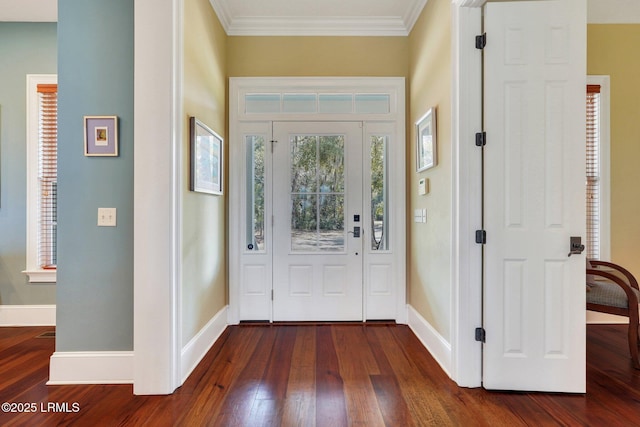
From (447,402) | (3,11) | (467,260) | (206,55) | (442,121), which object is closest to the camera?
(447,402)

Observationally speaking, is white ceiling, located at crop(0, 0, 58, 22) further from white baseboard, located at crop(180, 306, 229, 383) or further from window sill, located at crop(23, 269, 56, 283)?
white baseboard, located at crop(180, 306, 229, 383)

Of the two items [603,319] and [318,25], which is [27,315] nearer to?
[318,25]

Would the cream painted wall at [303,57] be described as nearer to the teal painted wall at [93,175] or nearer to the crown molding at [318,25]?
the crown molding at [318,25]

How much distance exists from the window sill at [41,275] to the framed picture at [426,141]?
12.3ft

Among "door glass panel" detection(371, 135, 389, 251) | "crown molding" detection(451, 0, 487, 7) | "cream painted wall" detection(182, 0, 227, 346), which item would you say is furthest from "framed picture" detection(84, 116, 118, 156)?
"crown molding" detection(451, 0, 487, 7)

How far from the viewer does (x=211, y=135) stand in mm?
2816

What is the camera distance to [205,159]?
104 inches

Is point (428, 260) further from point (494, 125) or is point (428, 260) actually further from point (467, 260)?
point (494, 125)

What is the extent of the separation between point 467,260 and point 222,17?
3.08 m

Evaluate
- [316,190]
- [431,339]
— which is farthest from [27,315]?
[431,339]

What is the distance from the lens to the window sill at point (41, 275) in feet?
10.6

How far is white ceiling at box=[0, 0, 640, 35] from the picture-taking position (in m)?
3.02

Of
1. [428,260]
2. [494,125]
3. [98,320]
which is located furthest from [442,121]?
[98,320]

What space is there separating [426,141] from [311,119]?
1.20m
